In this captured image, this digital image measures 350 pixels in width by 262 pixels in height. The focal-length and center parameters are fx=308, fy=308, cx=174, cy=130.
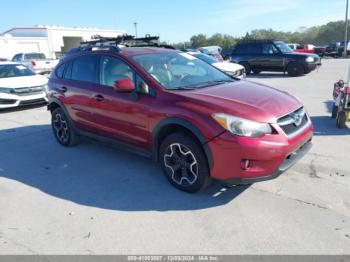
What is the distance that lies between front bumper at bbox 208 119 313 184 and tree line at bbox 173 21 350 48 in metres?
53.0

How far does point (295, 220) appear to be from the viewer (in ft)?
10.4

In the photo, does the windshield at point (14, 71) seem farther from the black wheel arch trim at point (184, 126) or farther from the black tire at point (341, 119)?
the black tire at point (341, 119)

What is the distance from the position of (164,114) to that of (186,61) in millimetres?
1382

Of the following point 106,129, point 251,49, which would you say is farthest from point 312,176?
point 251,49

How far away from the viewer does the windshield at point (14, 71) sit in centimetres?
1023

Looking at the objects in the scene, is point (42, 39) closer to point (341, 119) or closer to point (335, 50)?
point (335, 50)

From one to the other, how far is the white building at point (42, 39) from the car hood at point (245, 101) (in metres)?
35.6

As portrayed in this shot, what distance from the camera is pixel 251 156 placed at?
10.4ft

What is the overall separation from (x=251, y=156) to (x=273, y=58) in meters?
13.9

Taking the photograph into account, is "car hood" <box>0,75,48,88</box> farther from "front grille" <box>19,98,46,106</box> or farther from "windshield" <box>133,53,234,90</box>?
"windshield" <box>133,53,234,90</box>

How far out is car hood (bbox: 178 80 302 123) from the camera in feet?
10.9

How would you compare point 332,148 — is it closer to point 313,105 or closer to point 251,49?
point 313,105

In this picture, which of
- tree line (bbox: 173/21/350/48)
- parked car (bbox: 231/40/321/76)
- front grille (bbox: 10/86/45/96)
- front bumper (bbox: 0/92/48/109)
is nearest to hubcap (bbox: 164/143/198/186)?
front bumper (bbox: 0/92/48/109)

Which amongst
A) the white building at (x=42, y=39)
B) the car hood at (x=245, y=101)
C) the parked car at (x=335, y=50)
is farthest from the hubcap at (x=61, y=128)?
the parked car at (x=335, y=50)
